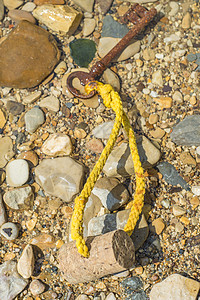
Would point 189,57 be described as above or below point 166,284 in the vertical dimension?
above

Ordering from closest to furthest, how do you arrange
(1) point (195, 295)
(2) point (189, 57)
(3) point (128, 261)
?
(3) point (128, 261) → (1) point (195, 295) → (2) point (189, 57)

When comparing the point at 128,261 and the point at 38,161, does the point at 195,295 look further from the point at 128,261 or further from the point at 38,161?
the point at 38,161

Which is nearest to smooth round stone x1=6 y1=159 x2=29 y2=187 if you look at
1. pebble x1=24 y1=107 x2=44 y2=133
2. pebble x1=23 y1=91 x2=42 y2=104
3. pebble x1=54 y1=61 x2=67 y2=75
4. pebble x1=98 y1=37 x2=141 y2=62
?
pebble x1=24 y1=107 x2=44 y2=133

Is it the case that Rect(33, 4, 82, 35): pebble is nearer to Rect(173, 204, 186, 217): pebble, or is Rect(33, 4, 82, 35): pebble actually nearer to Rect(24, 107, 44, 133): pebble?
Rect(24, 107, 44, 133): pebble

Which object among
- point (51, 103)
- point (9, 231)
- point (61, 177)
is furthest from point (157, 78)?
point (9, 231)

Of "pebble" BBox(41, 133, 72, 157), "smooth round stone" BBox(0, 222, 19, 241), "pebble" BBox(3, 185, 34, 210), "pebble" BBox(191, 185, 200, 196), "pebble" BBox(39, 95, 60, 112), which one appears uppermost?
"pebble" BBox(39, 95, 60, 112)

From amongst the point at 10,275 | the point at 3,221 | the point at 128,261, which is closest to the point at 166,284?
the point at 128,261
